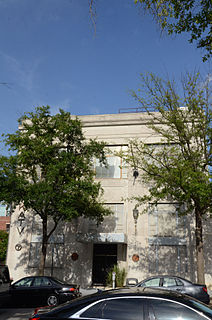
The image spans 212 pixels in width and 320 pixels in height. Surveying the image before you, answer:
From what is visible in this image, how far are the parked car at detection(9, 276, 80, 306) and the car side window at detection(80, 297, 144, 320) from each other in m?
8.45

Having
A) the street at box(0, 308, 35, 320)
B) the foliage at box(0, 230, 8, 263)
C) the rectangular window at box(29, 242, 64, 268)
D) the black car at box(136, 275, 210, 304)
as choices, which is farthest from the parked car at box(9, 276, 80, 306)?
the foliage at box(0, 230, 8, 263)

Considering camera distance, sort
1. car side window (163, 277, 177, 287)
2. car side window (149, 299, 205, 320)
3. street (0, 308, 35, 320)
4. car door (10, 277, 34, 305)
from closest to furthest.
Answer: car side window (149, 299, 205, 320)
street (0, 308, 35, 320)
car door (10, 277, 34, 305)
car side window (163, 277, 177, 287)

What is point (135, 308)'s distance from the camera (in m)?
4.61

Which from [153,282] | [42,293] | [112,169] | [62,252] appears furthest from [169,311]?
[112,169]

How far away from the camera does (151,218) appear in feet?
67.3

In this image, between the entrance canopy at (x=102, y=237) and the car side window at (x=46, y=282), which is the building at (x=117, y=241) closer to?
the entrance canopy at (x=102, y=237)

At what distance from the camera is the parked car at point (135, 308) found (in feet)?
14.8

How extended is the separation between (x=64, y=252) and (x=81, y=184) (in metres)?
A: 6.42

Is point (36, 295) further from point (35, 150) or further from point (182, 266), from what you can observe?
point (182, 266)

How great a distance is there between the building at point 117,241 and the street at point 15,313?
800 cm

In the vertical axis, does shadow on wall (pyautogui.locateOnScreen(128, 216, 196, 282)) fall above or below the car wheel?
above

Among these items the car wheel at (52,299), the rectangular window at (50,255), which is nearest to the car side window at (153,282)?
the car wheel at (52,299)

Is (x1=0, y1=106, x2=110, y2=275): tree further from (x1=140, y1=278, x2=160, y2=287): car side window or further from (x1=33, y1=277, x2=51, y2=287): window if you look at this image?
(x1=140, y1=278, x2=160, y2=287): car side window

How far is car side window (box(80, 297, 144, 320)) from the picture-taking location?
178 inches
